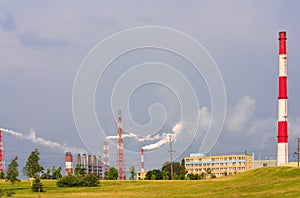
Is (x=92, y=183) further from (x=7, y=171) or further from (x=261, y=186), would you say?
(x=261, y=186)

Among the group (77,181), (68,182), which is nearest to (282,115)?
(77,181)

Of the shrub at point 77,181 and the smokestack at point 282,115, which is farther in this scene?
the smokestack at point 282,115

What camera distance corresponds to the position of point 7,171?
134 m

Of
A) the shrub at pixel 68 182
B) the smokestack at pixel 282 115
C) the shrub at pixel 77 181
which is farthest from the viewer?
the smokestack at pixel 282 115

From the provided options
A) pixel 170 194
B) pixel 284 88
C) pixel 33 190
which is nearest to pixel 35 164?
pixel 33 190

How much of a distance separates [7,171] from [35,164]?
6840 mm

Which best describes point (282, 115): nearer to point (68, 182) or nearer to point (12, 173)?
point (68, 182)

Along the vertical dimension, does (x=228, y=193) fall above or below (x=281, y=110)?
below

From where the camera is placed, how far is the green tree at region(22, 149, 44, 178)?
5256 inches

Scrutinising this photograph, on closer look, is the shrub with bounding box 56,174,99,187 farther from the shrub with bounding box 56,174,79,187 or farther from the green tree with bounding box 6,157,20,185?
the green tree with bounding box 6,157,20,185

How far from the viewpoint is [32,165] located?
439ft

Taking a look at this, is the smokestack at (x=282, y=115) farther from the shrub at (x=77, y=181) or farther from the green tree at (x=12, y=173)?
the green tree at (x=12, y=173)

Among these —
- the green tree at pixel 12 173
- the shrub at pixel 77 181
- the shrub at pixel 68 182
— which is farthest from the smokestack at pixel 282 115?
the green tree at pixel 12 173

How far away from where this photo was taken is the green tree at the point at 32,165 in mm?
133500
